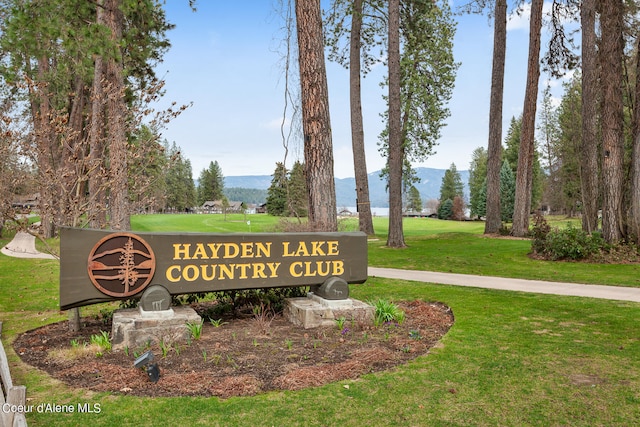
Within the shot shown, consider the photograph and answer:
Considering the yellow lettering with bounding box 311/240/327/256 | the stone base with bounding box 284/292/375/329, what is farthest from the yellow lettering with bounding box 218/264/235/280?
the yellow lettering with bounding box 311/240/327/256

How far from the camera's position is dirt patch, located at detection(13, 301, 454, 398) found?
4762 mm

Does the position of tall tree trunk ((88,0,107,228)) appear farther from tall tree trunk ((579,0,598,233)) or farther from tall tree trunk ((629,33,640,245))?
tall tree trunk ((579,0,598,233))

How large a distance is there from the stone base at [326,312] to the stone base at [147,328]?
60.4 inches

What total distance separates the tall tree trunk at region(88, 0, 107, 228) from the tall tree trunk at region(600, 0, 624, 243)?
1423 centimetres

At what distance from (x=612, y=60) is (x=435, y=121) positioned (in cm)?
1387

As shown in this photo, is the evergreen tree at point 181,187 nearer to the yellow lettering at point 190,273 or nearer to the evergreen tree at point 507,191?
the evergreen tree at point 507,191

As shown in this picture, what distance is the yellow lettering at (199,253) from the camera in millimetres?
6590

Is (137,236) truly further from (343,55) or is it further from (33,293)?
(343,55)

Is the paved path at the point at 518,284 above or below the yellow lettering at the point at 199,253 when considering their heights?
below

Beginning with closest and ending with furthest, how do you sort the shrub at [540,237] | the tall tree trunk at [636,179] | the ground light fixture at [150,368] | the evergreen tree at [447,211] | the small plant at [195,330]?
the ground light fixture at [150,368] → the small plant at [195,330] → the tall tree trunk at [636,179] → the shrub at [540,237] → the evergreen tree at [447,211]

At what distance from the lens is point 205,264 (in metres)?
6.65

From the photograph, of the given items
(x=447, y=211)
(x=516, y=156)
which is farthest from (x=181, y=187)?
(x=516, y=156)

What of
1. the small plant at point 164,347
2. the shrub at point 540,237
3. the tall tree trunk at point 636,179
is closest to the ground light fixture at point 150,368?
the small plant at point 164,347

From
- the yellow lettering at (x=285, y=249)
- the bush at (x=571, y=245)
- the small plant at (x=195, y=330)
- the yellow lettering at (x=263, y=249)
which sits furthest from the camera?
the bush at (x=571, y=245)
